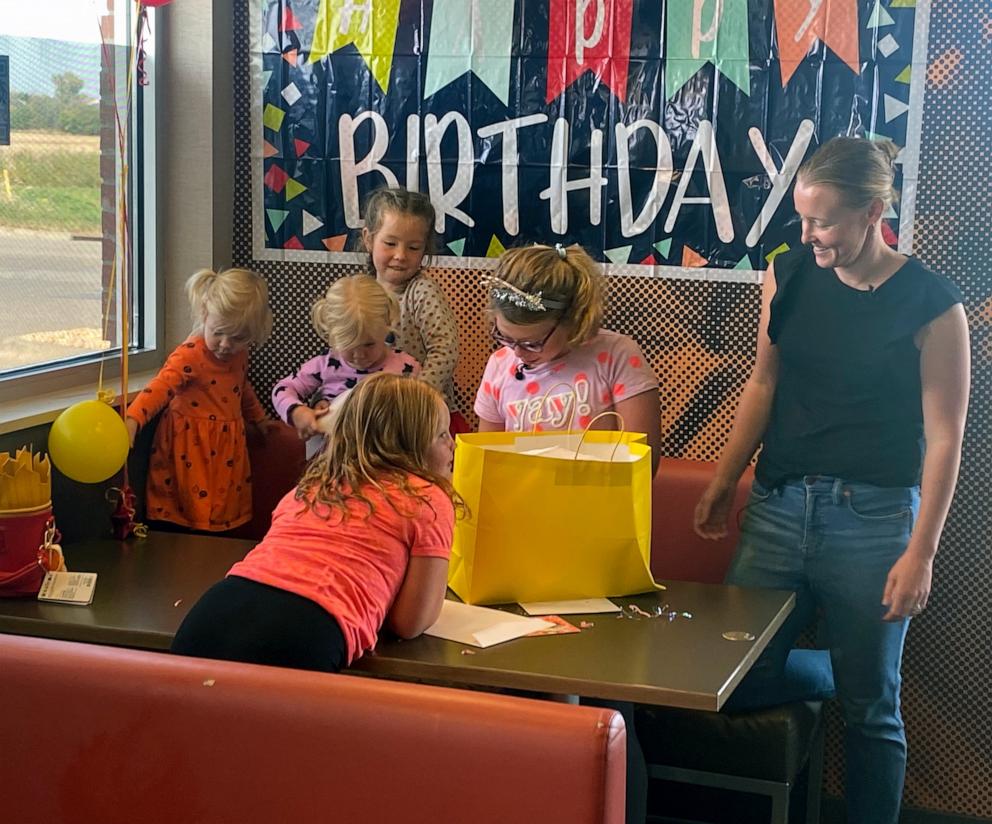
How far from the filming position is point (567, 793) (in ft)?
5.04

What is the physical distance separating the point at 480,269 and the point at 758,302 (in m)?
0.76

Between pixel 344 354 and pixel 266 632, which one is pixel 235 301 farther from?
pixel 266 632

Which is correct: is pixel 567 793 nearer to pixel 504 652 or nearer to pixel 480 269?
pixel 504 652

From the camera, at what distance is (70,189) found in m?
3.34

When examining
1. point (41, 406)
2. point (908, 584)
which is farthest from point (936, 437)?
point (41, 406)

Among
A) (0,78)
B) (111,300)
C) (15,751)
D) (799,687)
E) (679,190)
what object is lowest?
(799,687)

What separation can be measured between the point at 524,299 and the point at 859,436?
0.72 m

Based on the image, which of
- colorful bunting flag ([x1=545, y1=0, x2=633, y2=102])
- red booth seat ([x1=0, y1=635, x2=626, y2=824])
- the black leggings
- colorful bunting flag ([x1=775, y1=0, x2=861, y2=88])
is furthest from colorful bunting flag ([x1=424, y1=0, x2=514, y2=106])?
red booth seat ([x1=0, y1=635, x2=626, y2=824])

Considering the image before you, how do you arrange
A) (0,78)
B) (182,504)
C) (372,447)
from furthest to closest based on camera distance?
(182,504) → (0,78) → (372,447)

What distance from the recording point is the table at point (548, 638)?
6.59 ft

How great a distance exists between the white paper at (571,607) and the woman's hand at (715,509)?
0.45 metres

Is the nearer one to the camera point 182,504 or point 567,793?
point 567,793

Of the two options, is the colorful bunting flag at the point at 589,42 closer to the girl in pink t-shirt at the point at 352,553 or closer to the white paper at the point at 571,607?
the girl in pink t-shirt at the point at 352,553

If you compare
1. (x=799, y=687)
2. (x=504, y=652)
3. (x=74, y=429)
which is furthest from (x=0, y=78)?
(x=799, y=687)
